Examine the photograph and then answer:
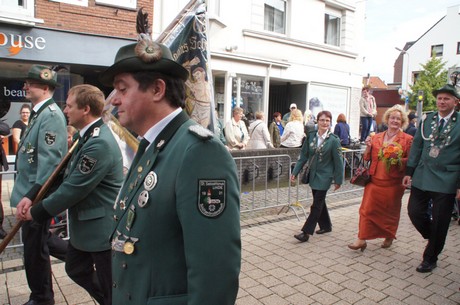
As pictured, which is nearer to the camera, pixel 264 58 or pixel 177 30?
pixel 177 30

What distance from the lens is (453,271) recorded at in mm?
4734

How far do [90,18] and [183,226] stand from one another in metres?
10.6

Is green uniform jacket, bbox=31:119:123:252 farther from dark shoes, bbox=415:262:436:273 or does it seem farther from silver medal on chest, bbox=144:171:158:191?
dark shoes, bbox=415:262:436:273

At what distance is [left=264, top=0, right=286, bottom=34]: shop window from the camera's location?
14.9 m

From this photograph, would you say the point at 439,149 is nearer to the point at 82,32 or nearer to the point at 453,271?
the point at 453,271

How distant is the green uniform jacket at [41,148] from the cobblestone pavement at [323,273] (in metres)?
1.23

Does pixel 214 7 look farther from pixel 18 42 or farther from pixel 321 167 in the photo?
pixel 321 167

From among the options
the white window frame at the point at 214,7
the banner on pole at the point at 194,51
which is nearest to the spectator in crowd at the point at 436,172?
the banner on pole at the point at 194,51

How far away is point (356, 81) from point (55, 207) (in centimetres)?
1785

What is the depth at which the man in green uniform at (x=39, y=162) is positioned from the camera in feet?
10.7

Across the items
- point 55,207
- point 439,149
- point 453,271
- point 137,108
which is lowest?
point 453,271

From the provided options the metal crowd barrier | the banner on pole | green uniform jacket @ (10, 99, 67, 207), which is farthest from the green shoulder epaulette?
the metal crowd barrier

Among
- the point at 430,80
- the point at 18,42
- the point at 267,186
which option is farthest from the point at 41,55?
the point at 430,80

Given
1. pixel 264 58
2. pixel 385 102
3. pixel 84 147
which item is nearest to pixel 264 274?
pixel 84 147
